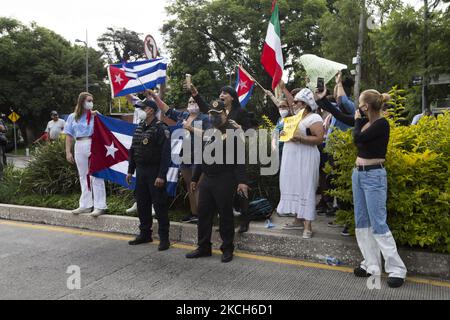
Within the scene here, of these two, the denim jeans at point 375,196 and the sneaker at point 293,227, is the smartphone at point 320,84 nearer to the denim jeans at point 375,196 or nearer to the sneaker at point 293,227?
the denim jeans at point 375,196

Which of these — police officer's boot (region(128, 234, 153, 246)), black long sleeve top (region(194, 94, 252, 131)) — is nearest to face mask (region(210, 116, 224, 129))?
black long sleeve top (region(194, 94, 252, 131))

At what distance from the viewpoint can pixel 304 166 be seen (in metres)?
5.05

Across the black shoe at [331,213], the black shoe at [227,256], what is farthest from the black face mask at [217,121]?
the black shoe at [331,213]

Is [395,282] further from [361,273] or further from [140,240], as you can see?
[140,240]

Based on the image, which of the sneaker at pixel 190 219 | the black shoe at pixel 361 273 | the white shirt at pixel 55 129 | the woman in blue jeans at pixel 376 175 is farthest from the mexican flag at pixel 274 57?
the white shirt at pixel 55 129

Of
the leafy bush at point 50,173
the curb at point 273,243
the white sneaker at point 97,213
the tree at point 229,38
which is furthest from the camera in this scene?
the tree at point 229,38

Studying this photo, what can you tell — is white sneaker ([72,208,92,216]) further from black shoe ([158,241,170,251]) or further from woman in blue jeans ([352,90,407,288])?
woman in blue jeans ([352,90,407,288])

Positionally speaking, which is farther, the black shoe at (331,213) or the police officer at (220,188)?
the black shoe at (331,213)

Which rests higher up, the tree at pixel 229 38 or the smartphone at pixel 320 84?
the tree at pixel 229 38

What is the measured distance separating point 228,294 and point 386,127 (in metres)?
2.14

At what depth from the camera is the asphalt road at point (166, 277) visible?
151 inches

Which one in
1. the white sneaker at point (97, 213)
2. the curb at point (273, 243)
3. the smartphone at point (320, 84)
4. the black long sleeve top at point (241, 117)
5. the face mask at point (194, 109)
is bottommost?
the curb at point (273, 243)

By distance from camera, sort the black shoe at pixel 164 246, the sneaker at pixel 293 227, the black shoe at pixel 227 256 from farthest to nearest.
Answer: the sneaker at pixel 293 227 → the black shoe at pixel 164 246 → the black shoe at pixel 227 256

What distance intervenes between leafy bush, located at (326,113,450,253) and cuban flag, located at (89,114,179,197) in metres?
3.82
